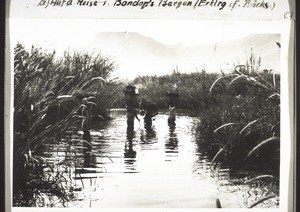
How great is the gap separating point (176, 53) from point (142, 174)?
0.91ft

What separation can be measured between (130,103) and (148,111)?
1.7 inches

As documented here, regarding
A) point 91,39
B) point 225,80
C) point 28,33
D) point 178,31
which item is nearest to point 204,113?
point 225,80

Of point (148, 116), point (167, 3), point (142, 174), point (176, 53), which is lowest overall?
point (142, 174)

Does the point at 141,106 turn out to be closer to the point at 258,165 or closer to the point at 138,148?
the point at 138,148

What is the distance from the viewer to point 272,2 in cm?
109

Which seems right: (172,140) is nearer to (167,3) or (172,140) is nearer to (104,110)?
(104,110)

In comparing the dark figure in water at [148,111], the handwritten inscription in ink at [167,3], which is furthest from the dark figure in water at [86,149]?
the handwritten inscription in ink at [167,3]

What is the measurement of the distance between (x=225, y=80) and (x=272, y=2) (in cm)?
20

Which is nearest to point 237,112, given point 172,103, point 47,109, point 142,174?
point 172,103

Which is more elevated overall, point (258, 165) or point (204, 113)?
point (204, 113)

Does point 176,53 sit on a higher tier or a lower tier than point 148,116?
higher

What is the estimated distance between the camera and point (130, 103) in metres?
1.11

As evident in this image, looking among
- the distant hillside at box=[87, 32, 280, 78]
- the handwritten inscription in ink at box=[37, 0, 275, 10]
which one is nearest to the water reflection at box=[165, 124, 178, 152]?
the distant hillside at box=[87, 32, 280, 78]

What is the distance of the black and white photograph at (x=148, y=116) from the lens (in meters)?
1.09
